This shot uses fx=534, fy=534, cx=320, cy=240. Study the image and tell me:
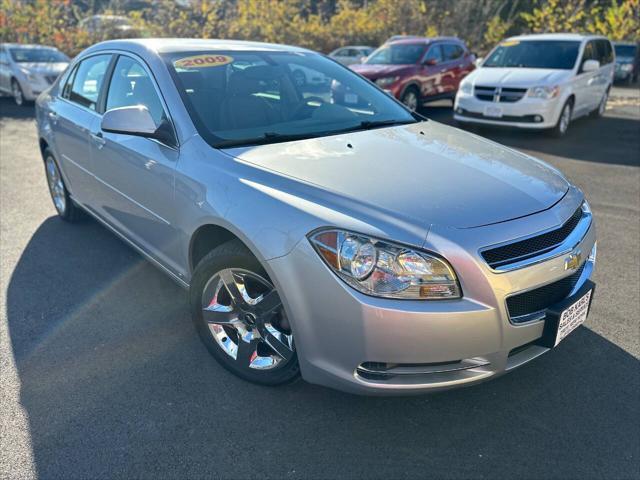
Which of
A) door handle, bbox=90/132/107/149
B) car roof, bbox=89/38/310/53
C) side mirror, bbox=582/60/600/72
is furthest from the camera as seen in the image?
side mirror, bbox=582/60/600/72

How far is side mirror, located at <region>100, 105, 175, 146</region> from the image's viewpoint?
2.89 metres

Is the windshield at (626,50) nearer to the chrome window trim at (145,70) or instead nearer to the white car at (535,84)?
the white car at (535,84)

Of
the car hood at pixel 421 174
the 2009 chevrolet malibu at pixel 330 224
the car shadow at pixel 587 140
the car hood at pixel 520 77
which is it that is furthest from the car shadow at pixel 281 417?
the car hood at pixel 520 77

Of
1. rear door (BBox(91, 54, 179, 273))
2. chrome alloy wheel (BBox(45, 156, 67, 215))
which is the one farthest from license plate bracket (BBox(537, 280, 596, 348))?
chrome alloy wheel (BBox(45, 156, 67, 215))

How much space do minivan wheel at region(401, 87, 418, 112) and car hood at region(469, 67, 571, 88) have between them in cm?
173

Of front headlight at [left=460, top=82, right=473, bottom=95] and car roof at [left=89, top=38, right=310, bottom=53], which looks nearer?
car roof at [left=89, top=38, right=310, bottom=53]

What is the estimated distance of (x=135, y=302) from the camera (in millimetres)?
3584

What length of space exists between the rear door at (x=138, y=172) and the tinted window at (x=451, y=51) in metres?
9.64

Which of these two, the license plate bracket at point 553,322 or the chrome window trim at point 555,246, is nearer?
the chrome window trim at point 555,246

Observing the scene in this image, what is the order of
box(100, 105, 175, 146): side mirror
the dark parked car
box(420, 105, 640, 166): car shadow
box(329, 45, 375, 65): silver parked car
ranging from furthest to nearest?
the dark parked car → box(329, 45, 375, 65): silver parked car → box(420, 105, 640, 166): car shadow → box(100, 105, 175, 146): side mirror

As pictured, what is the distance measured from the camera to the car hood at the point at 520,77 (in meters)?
8.45

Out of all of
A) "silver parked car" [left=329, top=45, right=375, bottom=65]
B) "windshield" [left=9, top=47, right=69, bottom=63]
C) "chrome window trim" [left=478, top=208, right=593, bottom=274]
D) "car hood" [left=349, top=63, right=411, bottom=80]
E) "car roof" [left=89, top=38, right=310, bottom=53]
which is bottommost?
"silver parked car" [left=329, top=45, right=375, bottom=65]

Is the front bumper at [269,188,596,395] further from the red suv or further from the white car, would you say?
the red suv

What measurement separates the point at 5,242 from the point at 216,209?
9.81 feet
